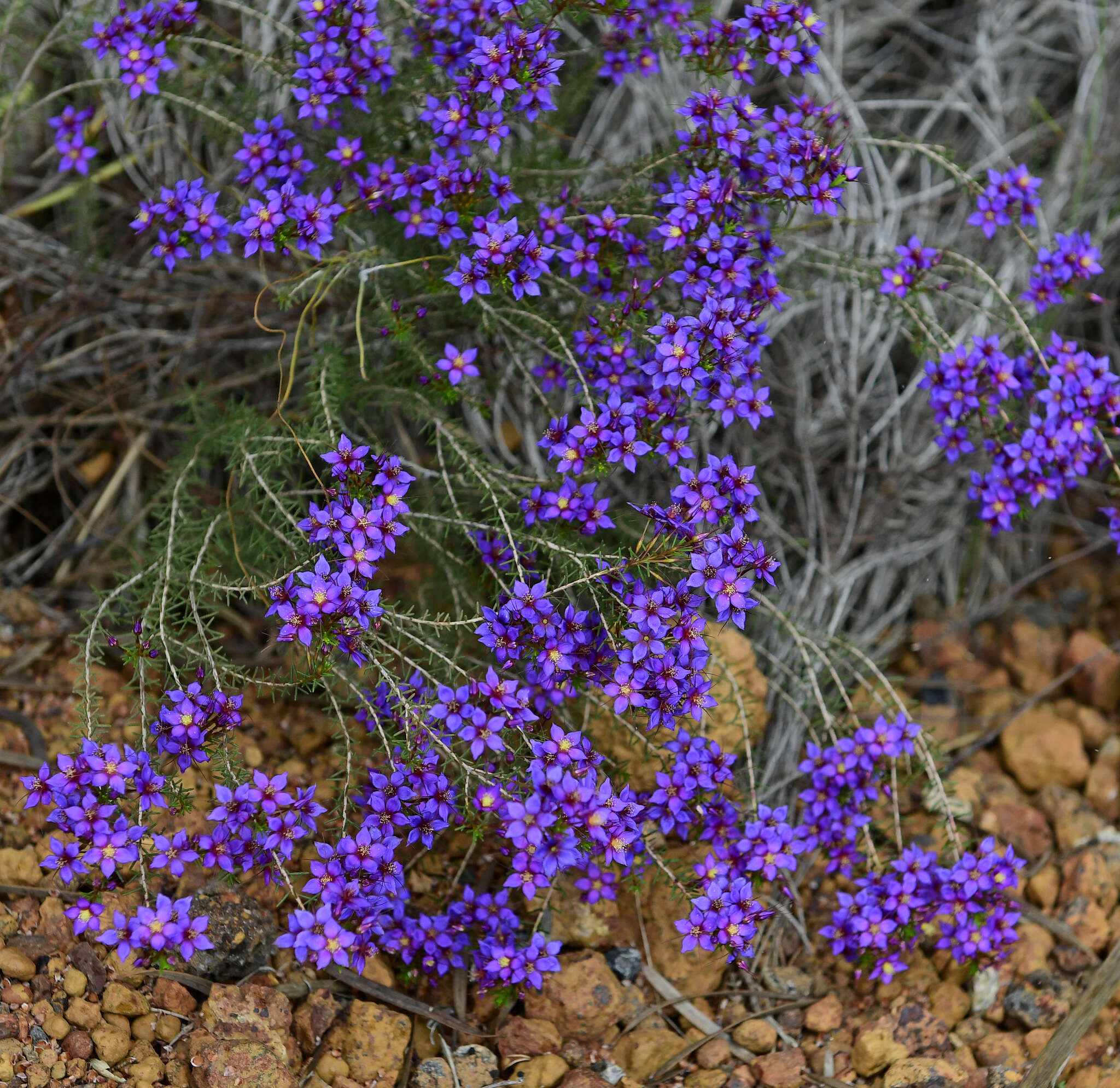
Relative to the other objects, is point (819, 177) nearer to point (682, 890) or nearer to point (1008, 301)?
point (1008, 301)

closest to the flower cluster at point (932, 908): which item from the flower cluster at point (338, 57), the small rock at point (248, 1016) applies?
the small rock at point (248, 1016)

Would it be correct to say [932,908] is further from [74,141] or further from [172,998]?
[74,141]

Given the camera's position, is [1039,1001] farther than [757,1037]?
Yes

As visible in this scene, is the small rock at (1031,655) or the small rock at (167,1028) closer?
the small rock at (167,1028)

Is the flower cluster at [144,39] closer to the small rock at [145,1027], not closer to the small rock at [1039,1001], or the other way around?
the small rock at [145,1027]

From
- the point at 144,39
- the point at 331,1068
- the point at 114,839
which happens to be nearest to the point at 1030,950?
the point at 331,1068

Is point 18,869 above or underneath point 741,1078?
above
